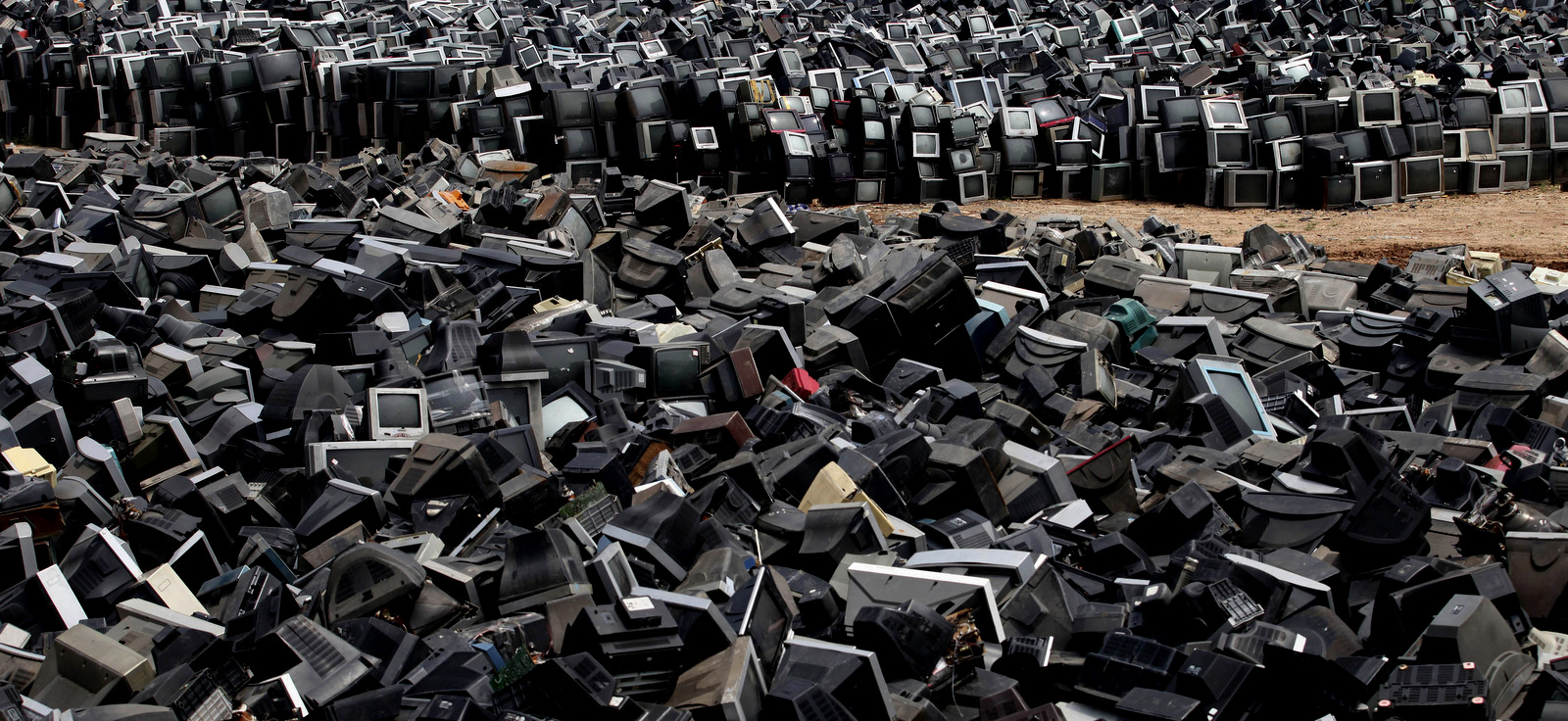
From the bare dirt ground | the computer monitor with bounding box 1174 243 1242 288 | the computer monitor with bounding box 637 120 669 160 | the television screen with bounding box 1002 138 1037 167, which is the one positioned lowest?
the bare dirt ground

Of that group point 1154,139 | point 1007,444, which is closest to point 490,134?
point 1154,139

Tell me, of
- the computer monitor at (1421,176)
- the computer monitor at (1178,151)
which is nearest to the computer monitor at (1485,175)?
the computer monitor at (1421,176)

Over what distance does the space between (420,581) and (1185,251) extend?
6.98 m

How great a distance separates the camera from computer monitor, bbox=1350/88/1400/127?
13.2m

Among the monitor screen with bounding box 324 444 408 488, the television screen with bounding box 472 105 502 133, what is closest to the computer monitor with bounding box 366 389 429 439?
the monitor screen with bounding box 324 444 408 488

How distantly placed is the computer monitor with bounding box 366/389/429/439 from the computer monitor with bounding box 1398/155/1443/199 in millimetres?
12263

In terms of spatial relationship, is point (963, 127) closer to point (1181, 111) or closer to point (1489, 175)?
point (1181, 111)

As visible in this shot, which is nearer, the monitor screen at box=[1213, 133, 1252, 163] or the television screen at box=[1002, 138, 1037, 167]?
the monitor screen at box=[1213, 133, 1252, 163]

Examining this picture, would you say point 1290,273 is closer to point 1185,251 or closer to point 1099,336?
point 1185,251

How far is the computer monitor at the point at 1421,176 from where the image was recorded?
44.2 feet

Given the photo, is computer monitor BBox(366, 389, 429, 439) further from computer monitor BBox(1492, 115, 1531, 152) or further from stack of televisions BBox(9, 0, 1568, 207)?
computer monitor BBox(1492, 115, 1531, 152)

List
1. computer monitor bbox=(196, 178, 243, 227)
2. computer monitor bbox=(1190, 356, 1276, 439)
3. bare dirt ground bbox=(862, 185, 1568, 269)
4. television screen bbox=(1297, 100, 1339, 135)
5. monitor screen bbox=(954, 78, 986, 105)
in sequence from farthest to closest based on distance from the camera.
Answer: monitor screen bbox=(954, 78, 986, 105) < television screen bbox=(1297, 100, 1339, 135) < bare dirt ground bbox=(862, 185, 1568, 269) < computer monitor bbox=(196, 178, 243, 227) < computer monitor bbox=(1190, 356, 1276, 439)

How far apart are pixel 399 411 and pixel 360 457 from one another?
0.33 metres

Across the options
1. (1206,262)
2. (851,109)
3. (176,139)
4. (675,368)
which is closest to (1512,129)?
(1206,262)
